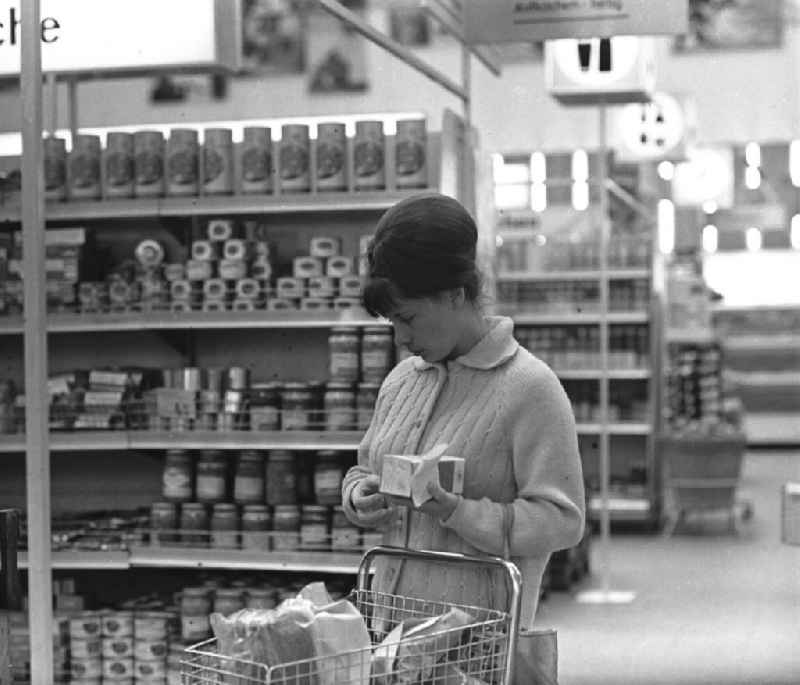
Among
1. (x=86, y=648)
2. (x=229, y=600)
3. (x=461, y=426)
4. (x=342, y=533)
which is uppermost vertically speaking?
(x=461, y=426)

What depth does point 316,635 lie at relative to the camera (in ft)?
7.22

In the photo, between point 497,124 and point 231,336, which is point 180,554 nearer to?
point 231,336

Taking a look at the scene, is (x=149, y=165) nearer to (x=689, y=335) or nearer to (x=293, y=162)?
(x=293, y=162)

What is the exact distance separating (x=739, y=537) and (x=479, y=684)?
30.3 feet

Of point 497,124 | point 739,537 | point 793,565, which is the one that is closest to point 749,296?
point 497,124

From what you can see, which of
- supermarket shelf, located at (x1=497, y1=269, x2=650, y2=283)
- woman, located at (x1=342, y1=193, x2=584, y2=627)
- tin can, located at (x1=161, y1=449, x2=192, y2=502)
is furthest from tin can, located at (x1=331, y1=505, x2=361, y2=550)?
supermarket shelf, located at (x1=497, y1=269, x2=650, y2=283)

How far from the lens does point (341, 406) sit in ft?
17.9

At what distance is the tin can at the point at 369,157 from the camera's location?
5461mm

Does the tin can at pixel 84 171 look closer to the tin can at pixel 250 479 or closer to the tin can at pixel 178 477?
the tin can at pixel 178 477

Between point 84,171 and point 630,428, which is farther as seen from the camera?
point 630,428

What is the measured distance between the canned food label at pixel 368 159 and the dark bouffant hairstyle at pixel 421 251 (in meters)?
3.01

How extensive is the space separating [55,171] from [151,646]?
1867 millimetres

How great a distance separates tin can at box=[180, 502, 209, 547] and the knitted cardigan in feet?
10.2

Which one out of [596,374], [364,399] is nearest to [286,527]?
[364,399]
